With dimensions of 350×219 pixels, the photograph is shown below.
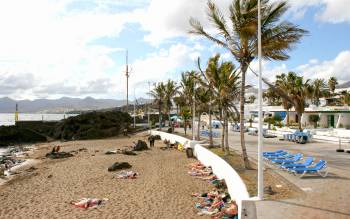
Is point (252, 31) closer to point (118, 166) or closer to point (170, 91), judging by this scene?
point (118, 166)

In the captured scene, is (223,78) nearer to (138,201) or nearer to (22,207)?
(138,201)

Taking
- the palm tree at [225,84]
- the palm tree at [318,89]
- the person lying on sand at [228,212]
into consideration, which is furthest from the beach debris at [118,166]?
the palm tree at [318,89]

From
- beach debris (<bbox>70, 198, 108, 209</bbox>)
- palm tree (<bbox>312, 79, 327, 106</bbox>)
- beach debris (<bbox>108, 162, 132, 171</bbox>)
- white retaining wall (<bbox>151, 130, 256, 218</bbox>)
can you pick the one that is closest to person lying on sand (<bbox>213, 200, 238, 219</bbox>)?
white retaining wall (<bbox>151, 130, 256, 218</bbox>)

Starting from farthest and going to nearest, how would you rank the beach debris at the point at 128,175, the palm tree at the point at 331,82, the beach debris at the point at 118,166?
the palm tree at the point at 331,82 < the beach debris at the point at 118,166 < the beach debris at the point at 128,175

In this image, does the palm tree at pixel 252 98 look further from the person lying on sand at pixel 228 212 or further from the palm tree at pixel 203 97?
the person lying on sand at pixel 228 212

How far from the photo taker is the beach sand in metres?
12.8

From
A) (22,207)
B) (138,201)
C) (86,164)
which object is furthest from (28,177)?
(138,201)

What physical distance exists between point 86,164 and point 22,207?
11127 mm

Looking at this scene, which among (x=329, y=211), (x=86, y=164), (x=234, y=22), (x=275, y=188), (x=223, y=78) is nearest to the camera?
(x=329, y=211)

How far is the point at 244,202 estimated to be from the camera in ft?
30.1

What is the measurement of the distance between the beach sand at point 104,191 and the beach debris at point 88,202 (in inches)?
10.6

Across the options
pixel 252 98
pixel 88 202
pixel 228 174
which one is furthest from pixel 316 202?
pixel 252 98

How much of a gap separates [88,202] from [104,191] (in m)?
2.30

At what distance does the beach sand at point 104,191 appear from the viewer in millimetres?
12805
